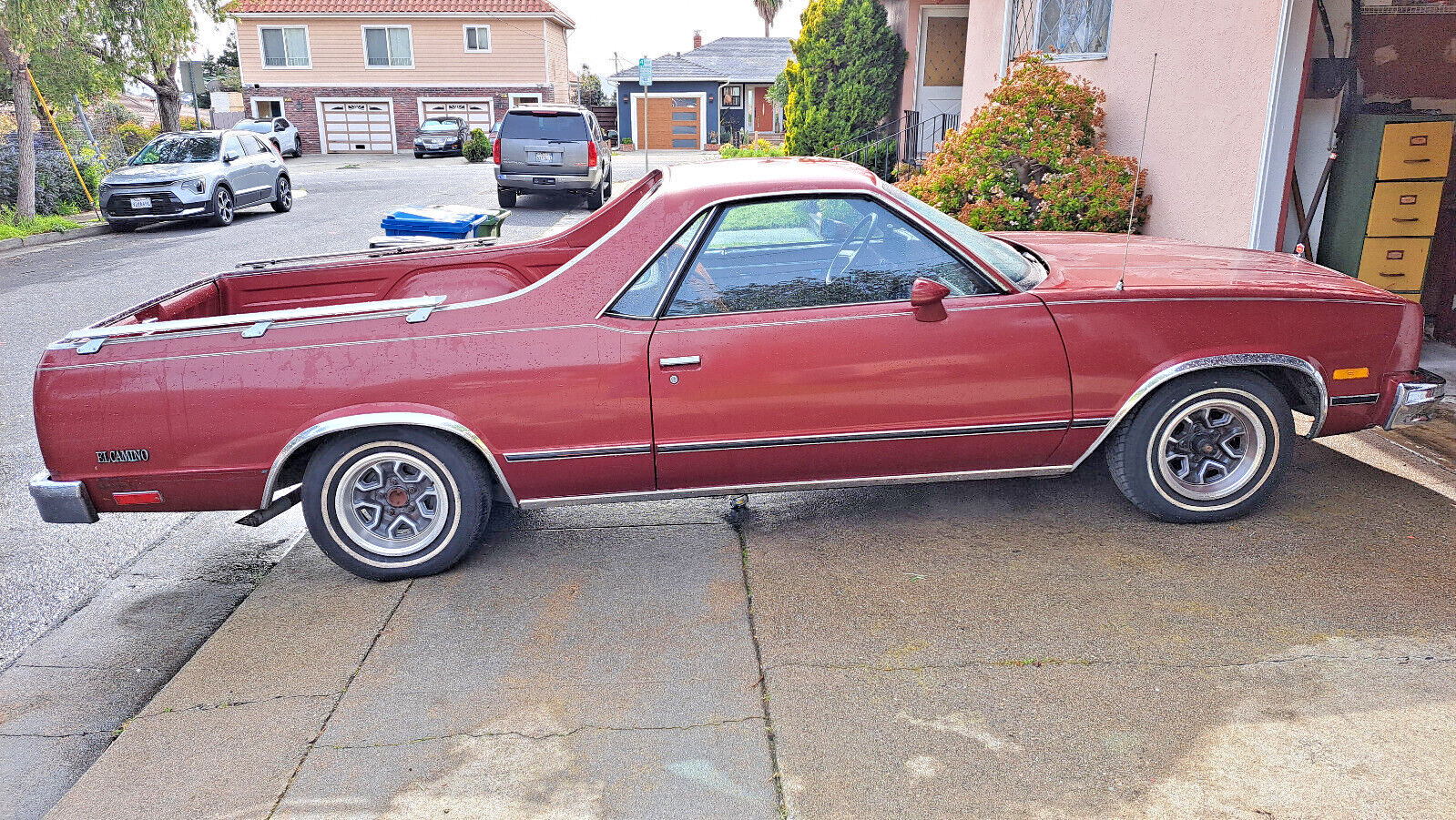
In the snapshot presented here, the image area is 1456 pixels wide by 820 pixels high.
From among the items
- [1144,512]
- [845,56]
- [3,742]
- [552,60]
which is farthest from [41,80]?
[1144,512]

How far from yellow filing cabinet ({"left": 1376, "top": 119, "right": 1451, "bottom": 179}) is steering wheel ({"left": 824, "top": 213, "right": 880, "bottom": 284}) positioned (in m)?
4.95

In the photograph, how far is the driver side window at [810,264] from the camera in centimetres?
412

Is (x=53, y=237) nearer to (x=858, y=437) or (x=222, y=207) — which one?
(x=222, y=207)

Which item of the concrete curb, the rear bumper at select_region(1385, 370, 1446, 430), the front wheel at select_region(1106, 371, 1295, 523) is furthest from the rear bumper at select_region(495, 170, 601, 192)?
the rear bumper at select_region(1385, 370, 1446, 430)

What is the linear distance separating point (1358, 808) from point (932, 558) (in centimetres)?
179

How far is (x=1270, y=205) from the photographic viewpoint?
288 inches

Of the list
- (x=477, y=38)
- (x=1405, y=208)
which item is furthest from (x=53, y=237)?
(x=477, y=38)

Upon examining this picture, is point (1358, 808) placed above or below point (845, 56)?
below

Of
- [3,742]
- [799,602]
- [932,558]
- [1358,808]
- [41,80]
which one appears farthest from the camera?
[41,80]

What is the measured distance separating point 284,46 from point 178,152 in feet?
86.5

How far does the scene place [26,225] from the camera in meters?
16.0

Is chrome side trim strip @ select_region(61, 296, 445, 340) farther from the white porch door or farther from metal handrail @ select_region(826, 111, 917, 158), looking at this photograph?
metal handrail @ select_region(826, 111, 917, 158)

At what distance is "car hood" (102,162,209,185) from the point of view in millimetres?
16266

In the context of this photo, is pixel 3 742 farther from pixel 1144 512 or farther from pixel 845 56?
pixel 845 56
